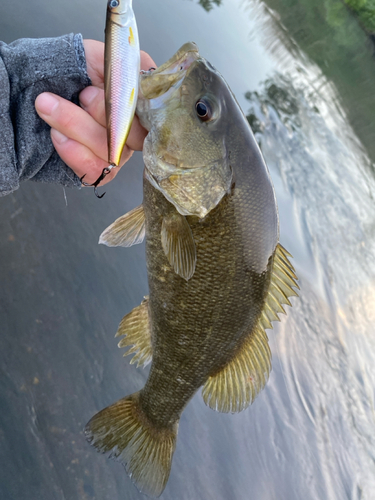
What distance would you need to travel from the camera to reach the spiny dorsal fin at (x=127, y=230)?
57.5 inches

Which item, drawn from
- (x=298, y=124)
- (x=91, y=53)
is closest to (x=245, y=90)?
(x=298, y=124)

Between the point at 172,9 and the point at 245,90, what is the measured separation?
6.18ft

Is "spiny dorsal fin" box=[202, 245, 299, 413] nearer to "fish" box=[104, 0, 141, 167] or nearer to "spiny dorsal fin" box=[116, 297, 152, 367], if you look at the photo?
"spiny dorsal fin" box=[116, 297, 152, 367]

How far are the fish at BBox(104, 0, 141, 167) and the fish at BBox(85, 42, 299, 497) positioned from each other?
21 centimetres

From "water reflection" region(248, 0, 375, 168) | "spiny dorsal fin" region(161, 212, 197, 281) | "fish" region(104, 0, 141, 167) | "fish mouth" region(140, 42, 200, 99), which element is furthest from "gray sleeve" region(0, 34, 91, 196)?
"water reflection" region(248, 0, 375, 168)

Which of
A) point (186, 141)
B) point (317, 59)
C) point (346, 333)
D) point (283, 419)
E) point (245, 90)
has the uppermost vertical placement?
point (317, 59)

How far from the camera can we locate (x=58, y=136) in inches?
52.9

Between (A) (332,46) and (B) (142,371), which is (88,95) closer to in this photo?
(B) (142,371)

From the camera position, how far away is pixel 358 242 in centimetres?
624

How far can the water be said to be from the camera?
86.7 inches

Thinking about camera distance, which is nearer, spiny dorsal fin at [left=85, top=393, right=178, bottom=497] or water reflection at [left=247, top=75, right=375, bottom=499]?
spiny dorsal fin at [left=85, top=393, right=178, bottom=497]

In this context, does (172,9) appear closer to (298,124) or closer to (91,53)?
(298,124)

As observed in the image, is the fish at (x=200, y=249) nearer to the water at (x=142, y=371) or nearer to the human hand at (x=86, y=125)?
the human hand at (x=86, y=125)

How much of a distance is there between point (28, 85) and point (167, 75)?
0.59 m
